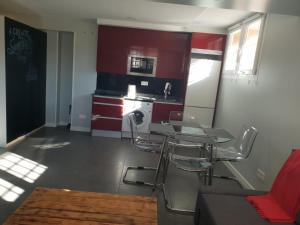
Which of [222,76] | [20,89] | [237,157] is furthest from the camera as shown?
[222,76]

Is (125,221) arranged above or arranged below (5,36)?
below

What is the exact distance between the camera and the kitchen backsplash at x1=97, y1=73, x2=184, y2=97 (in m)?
5.41

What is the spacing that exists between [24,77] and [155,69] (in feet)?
8.08

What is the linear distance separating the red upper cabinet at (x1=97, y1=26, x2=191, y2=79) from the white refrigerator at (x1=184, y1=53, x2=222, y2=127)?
1.03 ft

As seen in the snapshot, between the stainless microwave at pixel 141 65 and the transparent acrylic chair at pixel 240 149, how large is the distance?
2405mm

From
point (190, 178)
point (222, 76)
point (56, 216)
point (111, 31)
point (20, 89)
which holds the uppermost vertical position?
point (111, 31)

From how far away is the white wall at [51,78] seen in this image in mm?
5223

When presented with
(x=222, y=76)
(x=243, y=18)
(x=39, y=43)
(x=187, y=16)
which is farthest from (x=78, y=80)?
(x=243, y=18)

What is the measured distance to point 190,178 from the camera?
3543 mm

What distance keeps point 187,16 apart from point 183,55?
1.04 m

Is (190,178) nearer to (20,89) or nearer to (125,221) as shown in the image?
(125,221)

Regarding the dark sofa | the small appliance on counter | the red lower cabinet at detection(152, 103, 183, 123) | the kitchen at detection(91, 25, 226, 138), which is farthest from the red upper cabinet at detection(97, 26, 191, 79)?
the dark sofa

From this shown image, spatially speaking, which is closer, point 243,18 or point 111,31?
point 243,18

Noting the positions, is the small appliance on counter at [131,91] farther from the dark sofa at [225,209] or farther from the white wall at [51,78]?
the dark sofa at [225,209]
